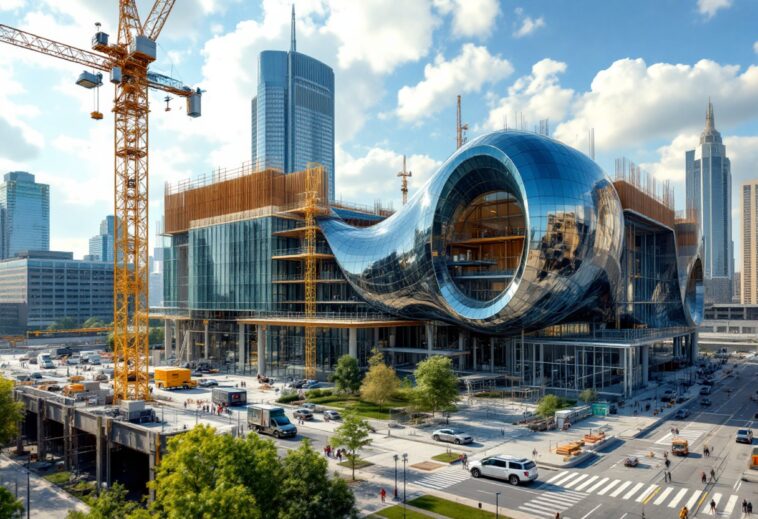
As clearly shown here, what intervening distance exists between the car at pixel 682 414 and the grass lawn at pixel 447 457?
29686mm

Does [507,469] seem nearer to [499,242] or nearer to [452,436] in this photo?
[452,436]

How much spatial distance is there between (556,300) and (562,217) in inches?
397

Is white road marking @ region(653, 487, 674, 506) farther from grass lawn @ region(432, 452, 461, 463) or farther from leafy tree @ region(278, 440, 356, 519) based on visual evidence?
leafy tree @ region(278, 440, 356, 519)

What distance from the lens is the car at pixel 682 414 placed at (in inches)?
2363

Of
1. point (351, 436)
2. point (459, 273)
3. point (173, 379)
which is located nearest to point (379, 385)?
point (351, 436)

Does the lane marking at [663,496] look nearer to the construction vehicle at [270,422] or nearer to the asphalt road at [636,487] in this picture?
the asphalt road at [636,487]

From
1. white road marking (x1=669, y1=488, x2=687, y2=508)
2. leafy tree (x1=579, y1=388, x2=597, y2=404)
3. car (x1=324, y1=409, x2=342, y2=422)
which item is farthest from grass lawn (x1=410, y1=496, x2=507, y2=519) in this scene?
leafy tree (x1=579, y1=388, x2=597, y2=404)

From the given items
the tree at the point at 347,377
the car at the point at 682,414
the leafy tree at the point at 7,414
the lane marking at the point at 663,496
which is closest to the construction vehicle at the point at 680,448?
the lane marking at the point at 663,496

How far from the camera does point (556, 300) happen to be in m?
67.4

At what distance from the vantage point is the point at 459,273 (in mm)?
84438

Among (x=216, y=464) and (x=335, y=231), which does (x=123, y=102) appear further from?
(x=216, y=464)

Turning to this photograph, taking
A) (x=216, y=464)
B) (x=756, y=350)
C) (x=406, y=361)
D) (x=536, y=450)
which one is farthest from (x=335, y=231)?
(x=756, y=350)

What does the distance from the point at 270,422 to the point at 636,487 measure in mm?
30513

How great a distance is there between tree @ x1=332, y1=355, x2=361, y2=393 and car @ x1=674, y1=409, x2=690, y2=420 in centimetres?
3599
